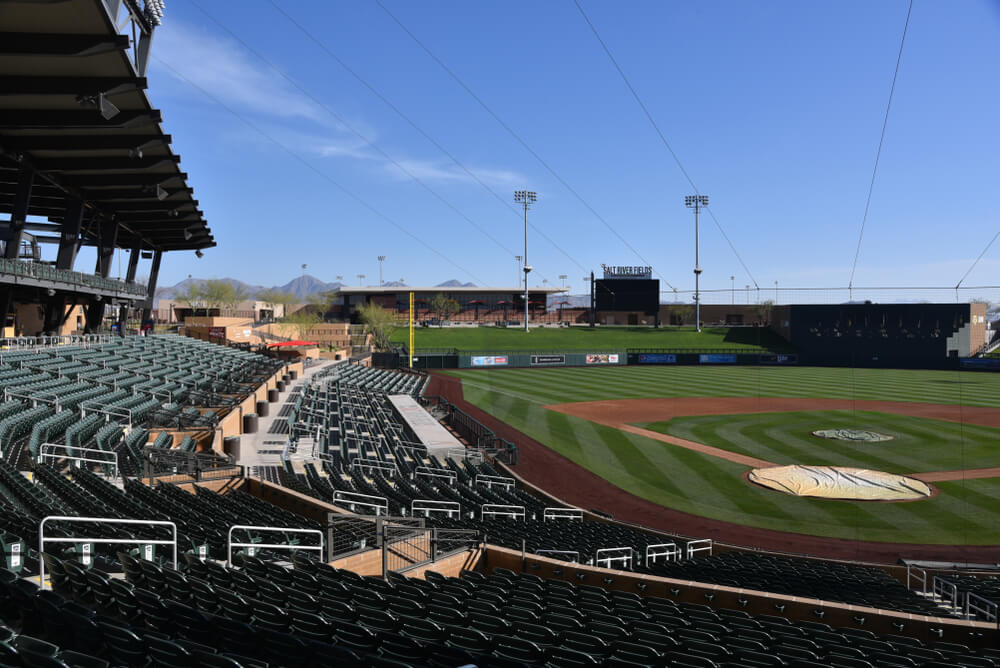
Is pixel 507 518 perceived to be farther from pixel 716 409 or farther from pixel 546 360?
pixel 546 360

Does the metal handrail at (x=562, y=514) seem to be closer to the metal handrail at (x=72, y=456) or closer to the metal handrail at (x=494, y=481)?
the metal handrail at (x=494, y=481)

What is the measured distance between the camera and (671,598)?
1023cm

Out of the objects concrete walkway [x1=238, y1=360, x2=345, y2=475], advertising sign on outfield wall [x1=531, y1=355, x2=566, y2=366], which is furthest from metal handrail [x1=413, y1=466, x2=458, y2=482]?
advertising sign on outfield wall [x1=531, y1=355, x2=566, y2=366]

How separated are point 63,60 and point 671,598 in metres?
22.0

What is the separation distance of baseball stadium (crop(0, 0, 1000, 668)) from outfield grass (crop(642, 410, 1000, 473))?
0.24m

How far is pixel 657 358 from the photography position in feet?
247

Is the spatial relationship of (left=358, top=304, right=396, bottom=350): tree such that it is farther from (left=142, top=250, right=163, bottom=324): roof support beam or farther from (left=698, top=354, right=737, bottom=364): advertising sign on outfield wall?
(left=698, top=354, right=737, bottom=364): advertising sign on outfield wall

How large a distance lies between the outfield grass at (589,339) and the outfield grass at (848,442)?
3836 cm

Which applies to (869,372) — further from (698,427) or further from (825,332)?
(698,427)

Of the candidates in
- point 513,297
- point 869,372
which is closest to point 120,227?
point 869,372

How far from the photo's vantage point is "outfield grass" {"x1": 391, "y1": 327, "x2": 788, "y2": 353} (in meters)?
79.7

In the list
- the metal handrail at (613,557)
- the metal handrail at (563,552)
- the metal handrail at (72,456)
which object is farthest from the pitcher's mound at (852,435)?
the metal handrail at (72,456)

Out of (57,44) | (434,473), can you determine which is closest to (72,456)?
(434,473)

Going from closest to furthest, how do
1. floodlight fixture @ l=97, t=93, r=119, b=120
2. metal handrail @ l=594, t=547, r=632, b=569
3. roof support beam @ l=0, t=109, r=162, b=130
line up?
metal handrail @ l=594, t=547, r=632, b=569 → floodlight fixture @ l=97, t=93, r=119, b=120 → roof support beam @ l=0, t=109, r=162, b=130
